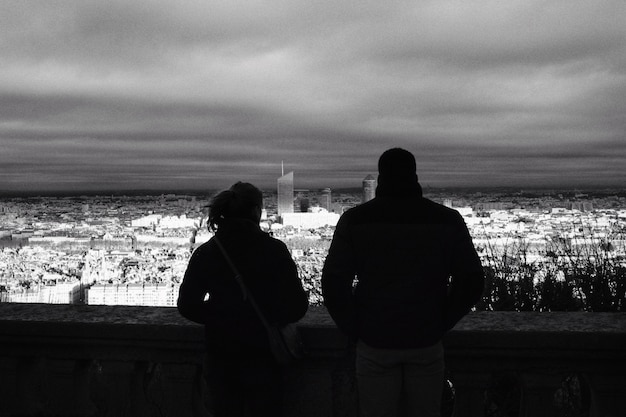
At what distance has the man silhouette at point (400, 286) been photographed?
8.25 ft

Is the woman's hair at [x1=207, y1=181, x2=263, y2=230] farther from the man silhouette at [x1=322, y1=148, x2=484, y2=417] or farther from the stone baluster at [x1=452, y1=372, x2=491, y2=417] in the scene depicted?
the stone baluster at [x1=452, y1=372, x2=491, y2=417]

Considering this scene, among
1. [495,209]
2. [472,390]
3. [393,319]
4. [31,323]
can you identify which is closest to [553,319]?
[472,390]

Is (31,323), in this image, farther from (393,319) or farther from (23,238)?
(23,238)

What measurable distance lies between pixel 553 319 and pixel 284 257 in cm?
144

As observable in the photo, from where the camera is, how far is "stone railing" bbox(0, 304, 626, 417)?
9.04 ft

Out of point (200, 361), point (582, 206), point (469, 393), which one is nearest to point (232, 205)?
point (200, 361)

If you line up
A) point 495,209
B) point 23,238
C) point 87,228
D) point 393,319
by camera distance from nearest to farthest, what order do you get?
1. point 393,319
2. point 495,209
3. point 23,238
4. point 87,228

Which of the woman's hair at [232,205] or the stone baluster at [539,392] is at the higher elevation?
the woman's hair at [232,205]

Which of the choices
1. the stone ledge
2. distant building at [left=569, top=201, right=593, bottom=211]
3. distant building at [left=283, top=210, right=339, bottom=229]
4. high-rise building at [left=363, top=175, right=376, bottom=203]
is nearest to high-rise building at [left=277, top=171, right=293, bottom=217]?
distant building at [left=283, top=210, right=339, bottom=229]

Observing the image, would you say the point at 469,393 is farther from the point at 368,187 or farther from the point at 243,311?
the point at 368,187

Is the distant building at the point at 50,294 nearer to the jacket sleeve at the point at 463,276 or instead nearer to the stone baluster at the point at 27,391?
the stone baluster at the point at 27,391

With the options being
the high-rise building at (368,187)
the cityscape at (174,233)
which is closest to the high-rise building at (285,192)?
the cityscape at (174,233)

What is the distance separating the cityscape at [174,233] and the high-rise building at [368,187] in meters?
0.02

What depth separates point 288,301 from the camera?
8.80ft
